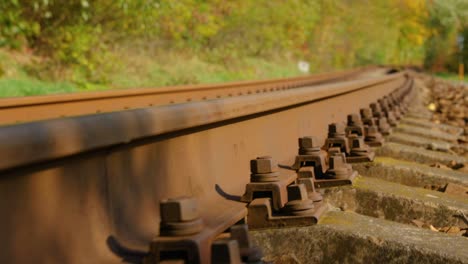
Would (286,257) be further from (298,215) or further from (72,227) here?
(72,227)

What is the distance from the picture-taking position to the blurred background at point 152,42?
42.9ft

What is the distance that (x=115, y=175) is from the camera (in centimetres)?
199

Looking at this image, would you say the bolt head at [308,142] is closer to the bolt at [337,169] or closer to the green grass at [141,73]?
the bolt at [337,169]

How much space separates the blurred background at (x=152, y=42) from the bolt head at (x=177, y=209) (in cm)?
886

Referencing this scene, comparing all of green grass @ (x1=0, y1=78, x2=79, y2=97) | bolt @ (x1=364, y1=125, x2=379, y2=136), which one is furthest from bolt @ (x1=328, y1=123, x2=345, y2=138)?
green grass @ (x1=0, y1=78, x2=79, y2=97)

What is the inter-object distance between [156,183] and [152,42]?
57.5 ft

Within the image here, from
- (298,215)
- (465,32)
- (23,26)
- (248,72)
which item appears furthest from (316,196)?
(465,32)

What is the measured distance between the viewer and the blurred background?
13.1 metres

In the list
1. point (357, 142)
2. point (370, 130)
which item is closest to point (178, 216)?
point (357, 142)

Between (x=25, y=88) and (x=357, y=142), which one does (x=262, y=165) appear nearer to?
(x=357, y=142)

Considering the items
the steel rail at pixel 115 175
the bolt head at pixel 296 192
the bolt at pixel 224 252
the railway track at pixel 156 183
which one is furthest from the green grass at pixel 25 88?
the bolt at pixel 224 252

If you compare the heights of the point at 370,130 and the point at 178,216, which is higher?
the point at 178,216

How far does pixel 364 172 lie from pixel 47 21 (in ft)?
37.6

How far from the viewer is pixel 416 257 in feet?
7.25
